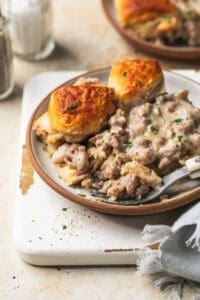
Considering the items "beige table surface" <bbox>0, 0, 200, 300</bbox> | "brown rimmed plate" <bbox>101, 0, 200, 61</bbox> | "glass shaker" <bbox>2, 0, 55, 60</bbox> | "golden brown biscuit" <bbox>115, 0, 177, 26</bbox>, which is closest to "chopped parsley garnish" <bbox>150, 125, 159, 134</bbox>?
"beige table surface" <bbox>0, 0, 200, 300</bbox>

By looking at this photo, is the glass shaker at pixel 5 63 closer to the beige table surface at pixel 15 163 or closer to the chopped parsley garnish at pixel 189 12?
the beige table surface at pixel 15 163

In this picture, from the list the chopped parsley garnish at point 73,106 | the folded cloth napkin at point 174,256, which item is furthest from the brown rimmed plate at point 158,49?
the folded cloth napkin at point 174,256

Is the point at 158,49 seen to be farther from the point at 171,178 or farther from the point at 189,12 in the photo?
the point at 171,178

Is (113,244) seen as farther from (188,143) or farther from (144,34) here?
(144,34)

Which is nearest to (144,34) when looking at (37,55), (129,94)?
(37,55)

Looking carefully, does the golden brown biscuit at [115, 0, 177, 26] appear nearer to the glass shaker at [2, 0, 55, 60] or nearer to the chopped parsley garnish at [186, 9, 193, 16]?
the chopped parsley garnish at [186, 9, 193, 16]
